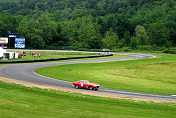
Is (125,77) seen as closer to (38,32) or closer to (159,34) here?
(38,32)

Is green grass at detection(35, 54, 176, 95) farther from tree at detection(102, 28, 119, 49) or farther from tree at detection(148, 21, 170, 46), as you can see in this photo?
tree at detection(148, 21, 170, 46)

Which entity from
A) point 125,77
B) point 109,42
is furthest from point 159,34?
point 125,77

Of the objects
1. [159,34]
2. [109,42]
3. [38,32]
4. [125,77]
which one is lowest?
[125,77]

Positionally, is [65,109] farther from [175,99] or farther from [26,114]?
[175,99]

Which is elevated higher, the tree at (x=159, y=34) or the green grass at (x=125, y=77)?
the tree at (x=159, y=34)

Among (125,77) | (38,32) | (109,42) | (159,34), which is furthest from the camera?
(159,34)

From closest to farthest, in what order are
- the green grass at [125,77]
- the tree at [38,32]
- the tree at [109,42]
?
the green grass at [125,77]
the tree at [38,32]
the tree at [109,42]

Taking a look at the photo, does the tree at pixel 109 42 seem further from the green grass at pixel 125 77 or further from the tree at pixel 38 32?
the green grass at pixel 125 77

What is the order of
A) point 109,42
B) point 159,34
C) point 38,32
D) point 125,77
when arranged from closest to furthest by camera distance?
point 125,77, point 38,32, point 109,42, point 159,34

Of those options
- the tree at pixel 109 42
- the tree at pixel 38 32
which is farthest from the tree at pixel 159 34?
the tree at pixel 38 32

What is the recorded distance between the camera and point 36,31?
392ft

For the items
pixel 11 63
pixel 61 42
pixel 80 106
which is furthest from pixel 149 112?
pixel 61 42

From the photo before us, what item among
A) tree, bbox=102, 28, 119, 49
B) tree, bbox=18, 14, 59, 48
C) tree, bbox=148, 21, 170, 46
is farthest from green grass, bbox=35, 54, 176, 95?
tree, bbox=148, 21, 170, 46

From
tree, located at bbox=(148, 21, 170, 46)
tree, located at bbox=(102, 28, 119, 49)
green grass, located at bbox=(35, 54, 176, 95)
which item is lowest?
green grass, located at bbox=(35, 54, 176, 95)
